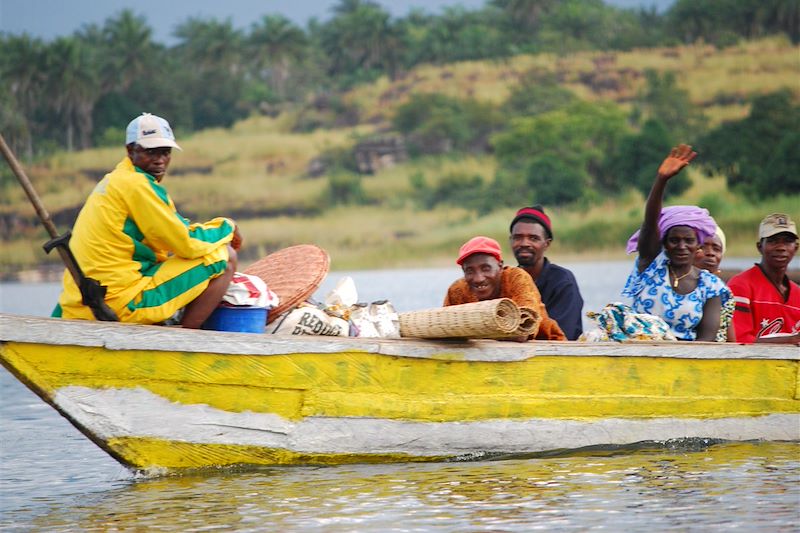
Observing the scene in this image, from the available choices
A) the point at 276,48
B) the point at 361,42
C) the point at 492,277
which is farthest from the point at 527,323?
the point at 276,48

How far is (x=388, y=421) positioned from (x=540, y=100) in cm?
6032

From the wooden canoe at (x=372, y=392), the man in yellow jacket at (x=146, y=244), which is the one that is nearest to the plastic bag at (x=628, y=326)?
the wooden canoe at (x=372, y=392)

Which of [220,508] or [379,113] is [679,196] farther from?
[220,508]

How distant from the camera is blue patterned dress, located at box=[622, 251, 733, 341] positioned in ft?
24.6

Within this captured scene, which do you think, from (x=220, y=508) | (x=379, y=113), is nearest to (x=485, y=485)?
(x=220, y=508)

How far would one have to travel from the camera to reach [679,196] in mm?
45906

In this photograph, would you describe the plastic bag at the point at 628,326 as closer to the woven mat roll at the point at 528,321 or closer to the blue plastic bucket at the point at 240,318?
the woven mat roll at the point at 528,321

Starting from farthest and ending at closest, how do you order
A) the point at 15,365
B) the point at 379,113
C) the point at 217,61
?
the point at 217,61 → the point at 379,113 → the point at 15,365

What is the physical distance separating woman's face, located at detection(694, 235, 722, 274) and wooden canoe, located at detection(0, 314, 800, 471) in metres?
0.88

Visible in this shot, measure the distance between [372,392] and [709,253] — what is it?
271 cm

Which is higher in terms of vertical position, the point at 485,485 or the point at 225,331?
the point at 225,331

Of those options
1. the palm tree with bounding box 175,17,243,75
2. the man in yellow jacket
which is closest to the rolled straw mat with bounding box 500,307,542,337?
the man in yellow jacket

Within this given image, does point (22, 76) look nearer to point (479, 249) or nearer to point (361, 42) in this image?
point (361, 42)

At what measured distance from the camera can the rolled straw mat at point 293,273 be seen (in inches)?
269
